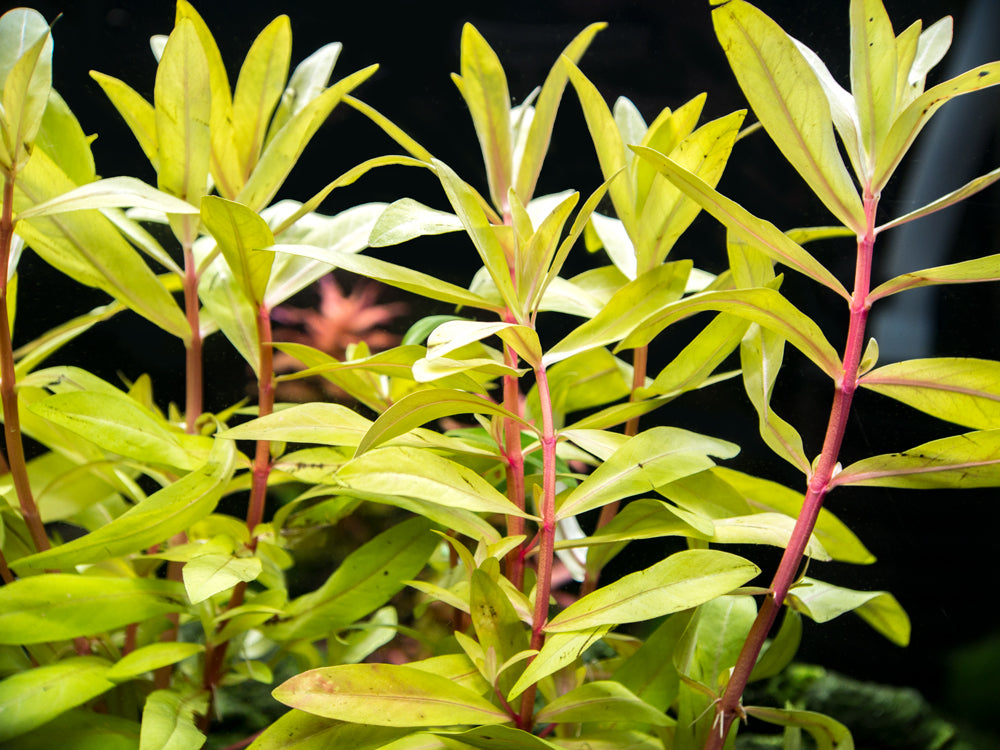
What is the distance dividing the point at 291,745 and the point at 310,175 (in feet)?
2.52

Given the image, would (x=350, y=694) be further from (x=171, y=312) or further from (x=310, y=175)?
(x=310, y=175)

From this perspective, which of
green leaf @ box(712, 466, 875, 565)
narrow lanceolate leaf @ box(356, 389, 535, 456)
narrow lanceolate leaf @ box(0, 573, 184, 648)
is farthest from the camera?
green leaf @ box(712, 466, 875, 565)

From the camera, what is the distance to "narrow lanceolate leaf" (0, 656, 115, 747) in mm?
508

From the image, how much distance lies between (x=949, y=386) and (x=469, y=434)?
42cm

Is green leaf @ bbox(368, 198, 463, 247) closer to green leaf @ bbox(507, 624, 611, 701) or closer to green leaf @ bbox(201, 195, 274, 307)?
green leaf @ bbox(201, 195, 274, 307)

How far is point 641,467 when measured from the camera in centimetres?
→ 52

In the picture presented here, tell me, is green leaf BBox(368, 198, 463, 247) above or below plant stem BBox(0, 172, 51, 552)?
above

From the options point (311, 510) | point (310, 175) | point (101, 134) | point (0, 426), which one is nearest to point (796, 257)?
point (311, 510)

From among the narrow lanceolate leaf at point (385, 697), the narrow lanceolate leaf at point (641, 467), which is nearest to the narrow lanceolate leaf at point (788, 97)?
the narrow lanceolate leaf at point (641, 467)

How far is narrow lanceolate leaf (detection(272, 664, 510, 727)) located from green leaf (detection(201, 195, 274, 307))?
30 centimetres

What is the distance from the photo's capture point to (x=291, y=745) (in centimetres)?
49

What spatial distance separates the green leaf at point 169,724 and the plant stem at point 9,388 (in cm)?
19

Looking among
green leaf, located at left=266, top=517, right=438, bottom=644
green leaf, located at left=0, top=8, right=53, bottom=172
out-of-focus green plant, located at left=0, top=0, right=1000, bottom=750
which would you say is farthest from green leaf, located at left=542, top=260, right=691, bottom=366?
green leaf, located at left=0, top=8, right=53, bottom=172

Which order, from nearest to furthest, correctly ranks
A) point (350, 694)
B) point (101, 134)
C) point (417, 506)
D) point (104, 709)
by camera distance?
point (350, 694) → point (417, 506) → point (104, 709) → point (101, 134)
